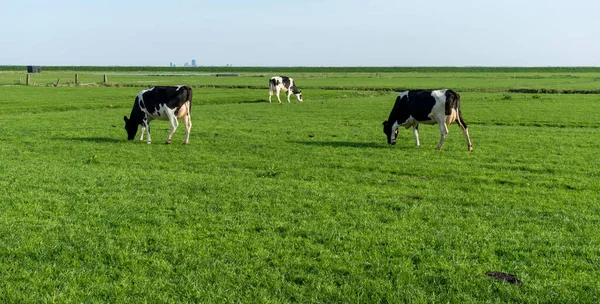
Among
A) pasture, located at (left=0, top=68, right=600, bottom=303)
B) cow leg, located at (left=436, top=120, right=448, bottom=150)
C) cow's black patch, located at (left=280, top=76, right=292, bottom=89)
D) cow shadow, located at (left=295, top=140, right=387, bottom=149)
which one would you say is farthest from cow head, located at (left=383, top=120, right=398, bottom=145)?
cow's black patch, located at (left=280, top=76, right=292, bottom=89)

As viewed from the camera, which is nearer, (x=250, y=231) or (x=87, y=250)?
(x=87, y=250)

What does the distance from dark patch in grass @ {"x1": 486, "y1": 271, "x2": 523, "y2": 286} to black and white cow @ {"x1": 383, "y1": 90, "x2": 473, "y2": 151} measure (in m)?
11.0

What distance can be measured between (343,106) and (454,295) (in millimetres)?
30991

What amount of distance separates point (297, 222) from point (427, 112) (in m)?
10.7

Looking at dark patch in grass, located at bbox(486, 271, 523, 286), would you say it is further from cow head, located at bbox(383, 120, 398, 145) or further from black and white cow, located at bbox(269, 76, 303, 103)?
black and white cow, located at bbox(269, 76, 303, 103)

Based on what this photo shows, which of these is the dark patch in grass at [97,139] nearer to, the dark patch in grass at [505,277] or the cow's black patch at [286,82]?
the dark patch in grass at [505,277]

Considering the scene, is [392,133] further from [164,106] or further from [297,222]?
[297,222]

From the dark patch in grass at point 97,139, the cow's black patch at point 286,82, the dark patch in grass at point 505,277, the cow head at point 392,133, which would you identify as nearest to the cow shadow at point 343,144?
the cow head at point 392,133

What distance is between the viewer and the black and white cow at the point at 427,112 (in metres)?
17.9

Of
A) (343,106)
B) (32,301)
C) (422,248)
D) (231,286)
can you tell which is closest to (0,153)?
(32,301)

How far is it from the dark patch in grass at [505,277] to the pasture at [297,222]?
133mm

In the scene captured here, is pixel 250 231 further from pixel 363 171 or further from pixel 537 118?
pixel 537 118

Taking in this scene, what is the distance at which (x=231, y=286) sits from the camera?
6.40m

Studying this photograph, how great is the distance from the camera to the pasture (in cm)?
636
